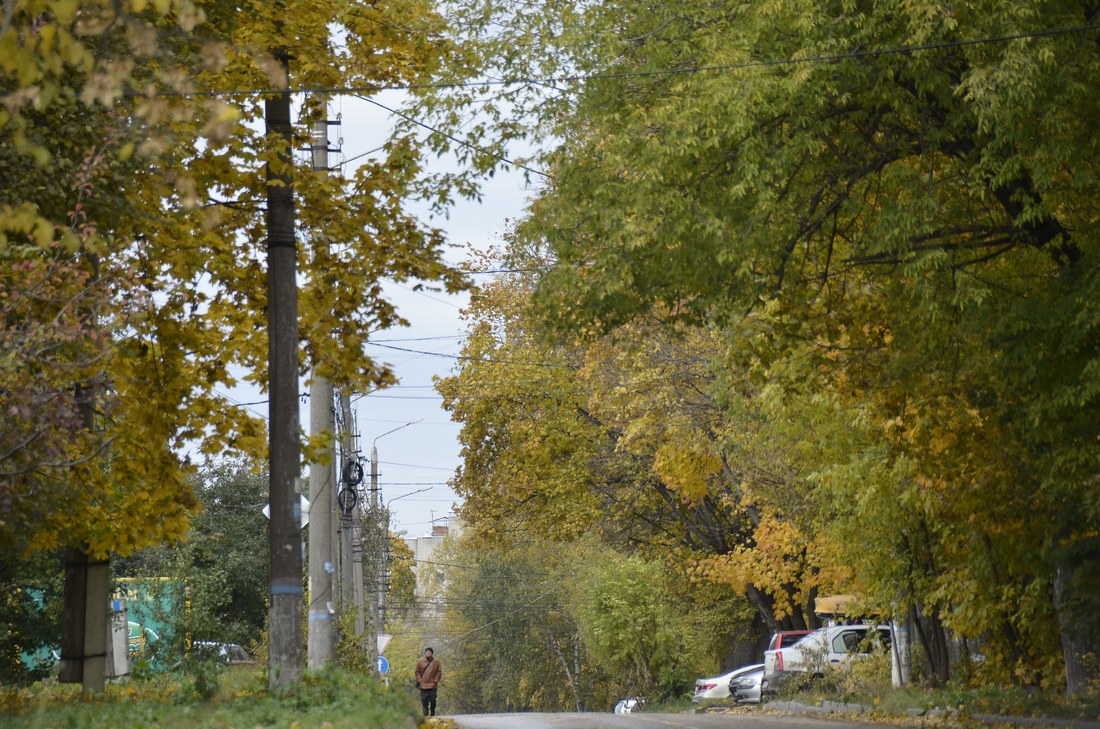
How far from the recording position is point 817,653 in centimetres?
2923

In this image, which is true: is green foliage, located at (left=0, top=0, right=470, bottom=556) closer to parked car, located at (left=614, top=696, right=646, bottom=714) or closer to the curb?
the curb

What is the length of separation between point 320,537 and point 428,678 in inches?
382

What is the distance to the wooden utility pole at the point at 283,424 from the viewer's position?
13742 mm

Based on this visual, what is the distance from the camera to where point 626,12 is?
1432 centimetres

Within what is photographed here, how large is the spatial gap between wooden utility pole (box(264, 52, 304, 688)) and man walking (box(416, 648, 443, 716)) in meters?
15.3

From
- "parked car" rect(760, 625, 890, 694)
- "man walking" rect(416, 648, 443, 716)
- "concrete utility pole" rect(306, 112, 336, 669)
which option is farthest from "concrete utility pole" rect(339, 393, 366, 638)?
"parked car" rect(760, 625, 890, 694)

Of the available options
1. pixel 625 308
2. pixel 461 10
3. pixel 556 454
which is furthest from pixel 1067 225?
pixel 556 454

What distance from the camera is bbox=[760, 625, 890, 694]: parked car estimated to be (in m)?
29.1

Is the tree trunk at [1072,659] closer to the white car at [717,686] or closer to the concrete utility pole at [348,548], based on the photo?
the concrete utility pole at [348,548]

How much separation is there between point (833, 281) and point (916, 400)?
196 centimetres

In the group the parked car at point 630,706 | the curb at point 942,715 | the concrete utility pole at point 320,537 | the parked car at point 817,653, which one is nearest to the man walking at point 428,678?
the curb at point 942,715

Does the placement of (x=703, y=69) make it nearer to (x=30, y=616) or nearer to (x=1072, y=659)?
(x=1072, y=659)

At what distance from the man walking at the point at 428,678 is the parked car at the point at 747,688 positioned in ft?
25.1

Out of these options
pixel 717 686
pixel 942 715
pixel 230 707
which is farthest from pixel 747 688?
pixel 230 707
